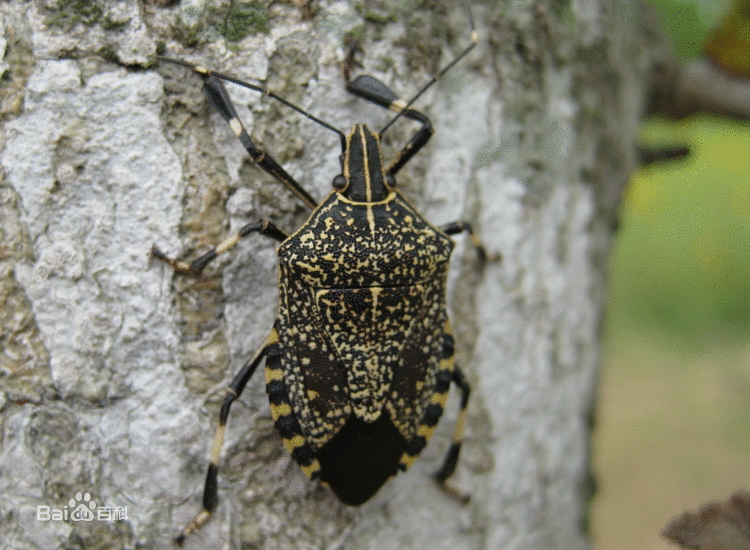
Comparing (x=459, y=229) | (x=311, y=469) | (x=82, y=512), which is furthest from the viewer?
(x=459, y=229)

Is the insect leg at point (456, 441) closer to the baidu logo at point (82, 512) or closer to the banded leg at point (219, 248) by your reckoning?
the banded leg at point (219, 248)

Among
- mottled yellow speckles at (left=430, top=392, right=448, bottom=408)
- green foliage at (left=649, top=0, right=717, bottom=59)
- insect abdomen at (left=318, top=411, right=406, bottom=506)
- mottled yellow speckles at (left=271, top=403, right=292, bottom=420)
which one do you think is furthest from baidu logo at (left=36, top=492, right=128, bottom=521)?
green foliage at (left=649, top=0, right=717, bottom=59)

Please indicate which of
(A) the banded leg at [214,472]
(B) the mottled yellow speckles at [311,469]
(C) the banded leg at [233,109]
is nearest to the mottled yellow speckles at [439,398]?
(B) the mottled yellow speckles at [311,469]

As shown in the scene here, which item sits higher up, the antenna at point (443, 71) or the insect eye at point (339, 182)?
the antenna at point (443, 71)

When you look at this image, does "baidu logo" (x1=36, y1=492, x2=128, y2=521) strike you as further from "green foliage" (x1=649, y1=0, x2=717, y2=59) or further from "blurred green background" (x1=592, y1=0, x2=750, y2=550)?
"blurred green background" (x1=592, y1=0, x2=750, y2=550)

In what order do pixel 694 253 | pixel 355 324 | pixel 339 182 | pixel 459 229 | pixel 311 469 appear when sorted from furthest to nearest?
pixel 694 253 < pixel 459 229 < pixel 339 182 < pixel 355 324 < pixel 311 469

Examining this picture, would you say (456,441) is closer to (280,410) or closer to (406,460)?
(406,460)

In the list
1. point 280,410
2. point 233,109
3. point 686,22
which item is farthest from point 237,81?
point 686,22
